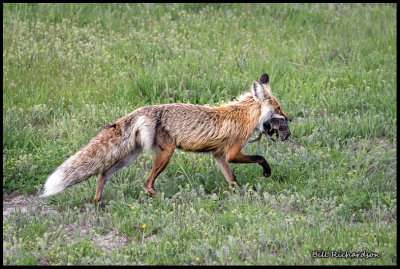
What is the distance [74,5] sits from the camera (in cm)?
1223

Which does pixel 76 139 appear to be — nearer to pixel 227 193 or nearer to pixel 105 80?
pixel 105 80

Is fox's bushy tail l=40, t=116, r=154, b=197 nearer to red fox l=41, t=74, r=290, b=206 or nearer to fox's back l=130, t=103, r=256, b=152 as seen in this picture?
red fox l=41, t=74, r=290, b=206

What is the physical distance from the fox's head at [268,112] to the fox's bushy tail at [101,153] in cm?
151

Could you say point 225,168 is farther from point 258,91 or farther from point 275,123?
point 258,91

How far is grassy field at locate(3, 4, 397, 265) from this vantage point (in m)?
Answer: 5.34

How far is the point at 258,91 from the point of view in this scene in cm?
670

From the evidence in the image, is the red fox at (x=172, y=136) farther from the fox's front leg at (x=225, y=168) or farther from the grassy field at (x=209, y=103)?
the grassy field at (x=209, y=103)

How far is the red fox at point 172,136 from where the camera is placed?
20.2 feet

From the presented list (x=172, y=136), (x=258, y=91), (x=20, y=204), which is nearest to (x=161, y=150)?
(x=172, y=136)

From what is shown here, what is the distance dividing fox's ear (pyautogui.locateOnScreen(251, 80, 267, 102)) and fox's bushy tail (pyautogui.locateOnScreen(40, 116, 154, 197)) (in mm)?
1457

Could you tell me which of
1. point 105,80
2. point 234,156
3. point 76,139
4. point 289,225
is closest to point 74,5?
point 105,80

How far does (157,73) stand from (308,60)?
3.25 metres

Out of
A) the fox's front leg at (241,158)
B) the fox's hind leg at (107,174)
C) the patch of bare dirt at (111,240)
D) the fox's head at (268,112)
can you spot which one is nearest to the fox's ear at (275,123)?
the fox's head at (268,112)

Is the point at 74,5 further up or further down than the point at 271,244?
further up
